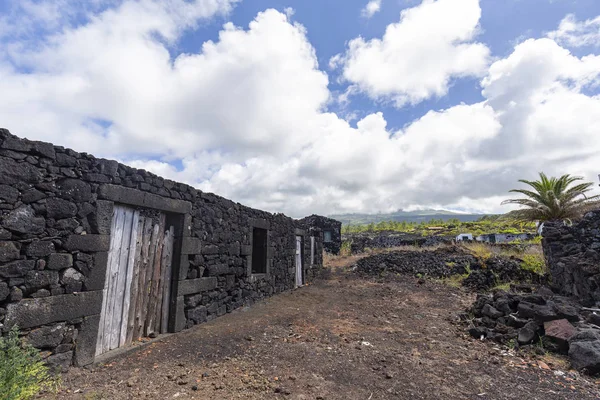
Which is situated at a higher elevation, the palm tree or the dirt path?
the palm tree

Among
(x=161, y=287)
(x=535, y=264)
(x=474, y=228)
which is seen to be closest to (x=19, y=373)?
(x=161, y=287)

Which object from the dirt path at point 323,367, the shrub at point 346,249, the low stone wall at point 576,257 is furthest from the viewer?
the shrub at point 346,249

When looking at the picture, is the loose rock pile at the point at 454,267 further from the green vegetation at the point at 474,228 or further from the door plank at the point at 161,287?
the door plank at the point at 161,287

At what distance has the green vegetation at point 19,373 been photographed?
99.1 inches

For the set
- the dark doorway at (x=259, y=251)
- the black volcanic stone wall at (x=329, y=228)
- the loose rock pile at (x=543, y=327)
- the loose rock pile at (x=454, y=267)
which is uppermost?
the black volcanic stone wall at (x=329, y=228)

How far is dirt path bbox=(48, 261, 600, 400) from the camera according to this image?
11.4ft

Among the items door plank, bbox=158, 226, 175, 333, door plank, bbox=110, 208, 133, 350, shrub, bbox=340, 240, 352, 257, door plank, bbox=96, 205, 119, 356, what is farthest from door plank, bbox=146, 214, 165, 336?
shrub, bbox=340, 240, 352, 257

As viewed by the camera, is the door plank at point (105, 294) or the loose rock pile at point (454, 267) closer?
the door plank at point (105, 294)

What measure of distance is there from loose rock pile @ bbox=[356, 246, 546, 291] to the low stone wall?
1.83 metres

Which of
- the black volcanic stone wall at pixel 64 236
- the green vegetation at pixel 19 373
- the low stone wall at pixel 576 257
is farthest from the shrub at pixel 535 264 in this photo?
the green vegetation at pixel 19 373

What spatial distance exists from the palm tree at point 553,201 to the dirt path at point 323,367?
1057 cm

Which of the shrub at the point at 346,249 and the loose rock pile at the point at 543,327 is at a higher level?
the shrub at the point at 346,249

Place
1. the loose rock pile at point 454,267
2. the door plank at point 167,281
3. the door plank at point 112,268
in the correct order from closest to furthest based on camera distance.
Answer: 1. the door plank at point 112,268
2. the door plank at point 167,281
3. the loose rock pile at point 454,267

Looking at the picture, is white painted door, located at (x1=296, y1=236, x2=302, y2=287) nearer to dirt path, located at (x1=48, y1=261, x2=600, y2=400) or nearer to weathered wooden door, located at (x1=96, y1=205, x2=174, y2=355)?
dirt path, located at (x1=48, y1=261, x2=600, y2=400)
